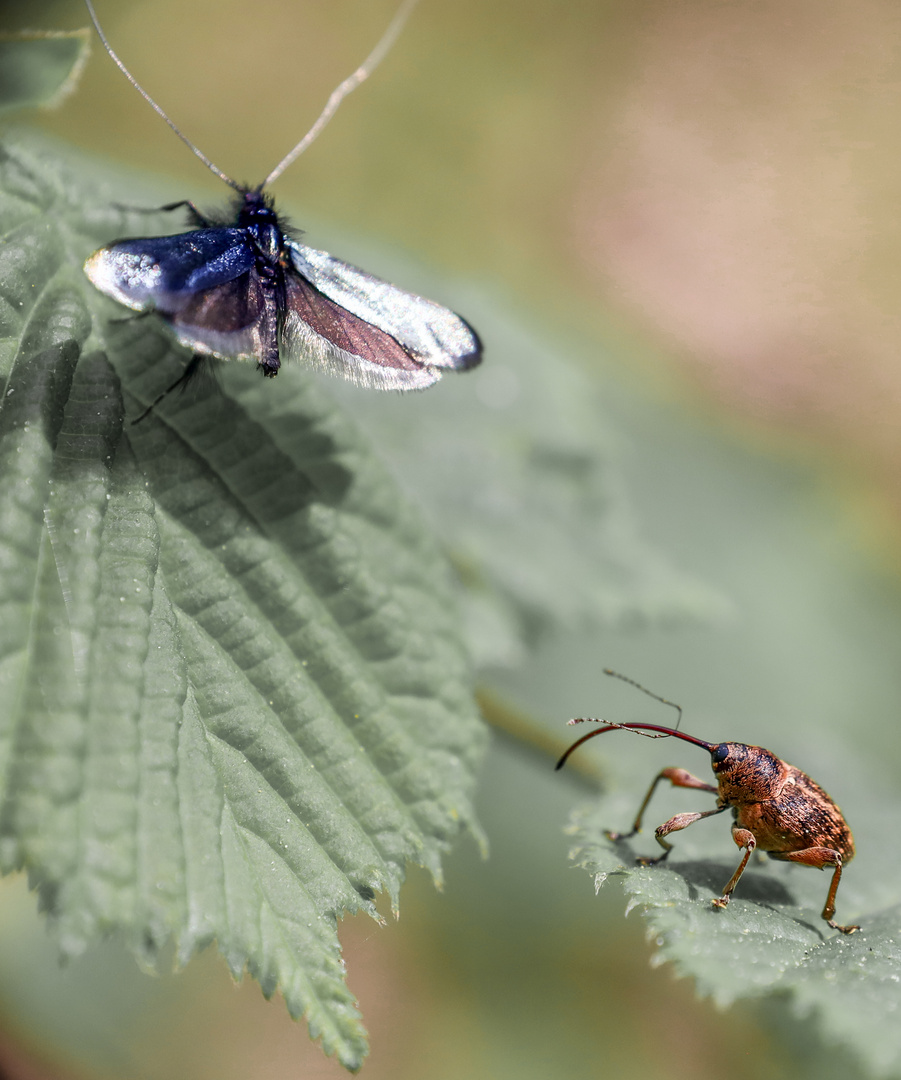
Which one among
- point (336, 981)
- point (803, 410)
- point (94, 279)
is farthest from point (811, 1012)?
point (803, 410)

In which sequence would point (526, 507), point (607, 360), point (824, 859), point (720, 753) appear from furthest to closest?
point (607, 360) < point (526, 507) < point (720, 753) < point (824, 859)

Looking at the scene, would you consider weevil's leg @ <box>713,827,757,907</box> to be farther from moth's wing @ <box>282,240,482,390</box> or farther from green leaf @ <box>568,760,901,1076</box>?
moth's wing @ <box>282,240,482,390</box>

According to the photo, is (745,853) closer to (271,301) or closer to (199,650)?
(199,650)

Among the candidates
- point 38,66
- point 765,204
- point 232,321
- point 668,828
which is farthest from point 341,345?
point 765,204

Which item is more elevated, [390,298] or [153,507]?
[390,298]

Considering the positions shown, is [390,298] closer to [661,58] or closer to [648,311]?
[648,311]

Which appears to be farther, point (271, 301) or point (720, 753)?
point (720, 753)
